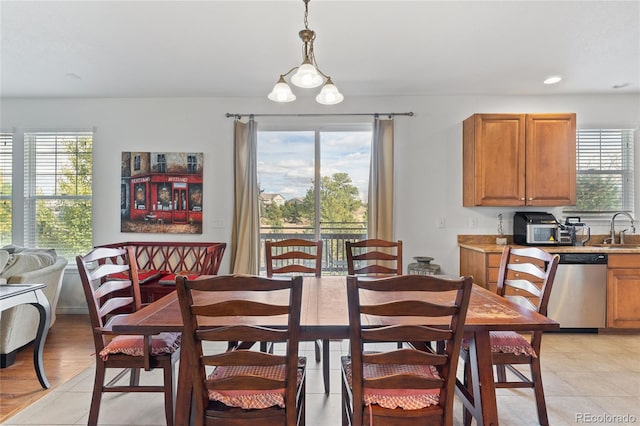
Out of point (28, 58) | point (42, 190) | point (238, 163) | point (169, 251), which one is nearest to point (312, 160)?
point (238, 163)

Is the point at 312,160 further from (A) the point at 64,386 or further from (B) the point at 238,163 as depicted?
(A) the point at 64,386

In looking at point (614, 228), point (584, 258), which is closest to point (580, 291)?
point (584, 258)

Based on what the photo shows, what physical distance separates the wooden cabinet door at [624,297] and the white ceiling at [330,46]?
1.95 meters

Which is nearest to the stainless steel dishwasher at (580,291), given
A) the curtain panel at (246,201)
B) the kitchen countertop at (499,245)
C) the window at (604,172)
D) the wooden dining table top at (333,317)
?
the kitchen countertop at (499,245)

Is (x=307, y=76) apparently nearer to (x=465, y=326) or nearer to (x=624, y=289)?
(x=465, y=326)

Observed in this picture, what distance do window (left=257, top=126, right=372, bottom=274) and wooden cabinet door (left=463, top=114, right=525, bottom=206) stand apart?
119cm

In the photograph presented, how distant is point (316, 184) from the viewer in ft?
12.5

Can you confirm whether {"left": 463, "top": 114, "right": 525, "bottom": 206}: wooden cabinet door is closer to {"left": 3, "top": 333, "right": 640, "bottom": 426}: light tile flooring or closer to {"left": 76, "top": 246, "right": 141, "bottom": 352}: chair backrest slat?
{"left": 3, "top": 333, "right": 640, "bottom": 426}: light tile flooring

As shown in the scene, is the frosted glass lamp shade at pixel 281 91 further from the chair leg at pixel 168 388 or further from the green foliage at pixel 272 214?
the green foliage at pixel 272 214

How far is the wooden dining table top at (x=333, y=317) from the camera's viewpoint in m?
1.27

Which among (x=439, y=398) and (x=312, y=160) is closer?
(x=439, y=398)

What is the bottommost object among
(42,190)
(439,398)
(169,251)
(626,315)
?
(626,315)

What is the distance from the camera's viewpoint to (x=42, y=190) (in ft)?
12.8

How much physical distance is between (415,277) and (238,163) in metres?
2.99
